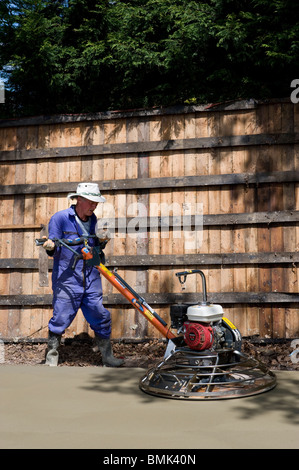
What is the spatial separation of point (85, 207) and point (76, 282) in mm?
722

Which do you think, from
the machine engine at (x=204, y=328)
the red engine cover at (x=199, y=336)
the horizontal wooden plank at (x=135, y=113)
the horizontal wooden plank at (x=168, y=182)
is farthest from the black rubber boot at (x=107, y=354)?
the horizontal wooden plank at (x=135, y=113)

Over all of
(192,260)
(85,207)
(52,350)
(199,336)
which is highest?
(85,207)

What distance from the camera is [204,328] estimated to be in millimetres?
3297

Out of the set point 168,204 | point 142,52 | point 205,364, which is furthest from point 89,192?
point 142,52

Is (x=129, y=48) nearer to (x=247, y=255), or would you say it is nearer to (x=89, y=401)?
(x=247, y=255)

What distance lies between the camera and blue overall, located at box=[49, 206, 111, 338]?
435 cm

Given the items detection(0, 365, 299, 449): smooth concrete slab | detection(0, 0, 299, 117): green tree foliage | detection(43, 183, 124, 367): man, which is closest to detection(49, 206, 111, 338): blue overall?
detection(43, 183, 124, 367): man

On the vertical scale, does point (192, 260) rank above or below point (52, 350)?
above

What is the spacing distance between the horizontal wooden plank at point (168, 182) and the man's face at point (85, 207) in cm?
111

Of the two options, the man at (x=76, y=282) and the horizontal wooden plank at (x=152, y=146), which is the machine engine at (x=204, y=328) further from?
the horizontal wooden plank at (x=152, y=146)

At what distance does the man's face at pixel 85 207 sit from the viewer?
4.41 metres

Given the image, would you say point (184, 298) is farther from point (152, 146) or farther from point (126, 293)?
point (152, 146)

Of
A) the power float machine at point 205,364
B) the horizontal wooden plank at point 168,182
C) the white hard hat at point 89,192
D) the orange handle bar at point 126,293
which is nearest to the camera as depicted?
the power float machine at point 205,364

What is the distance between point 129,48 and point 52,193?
209cm
